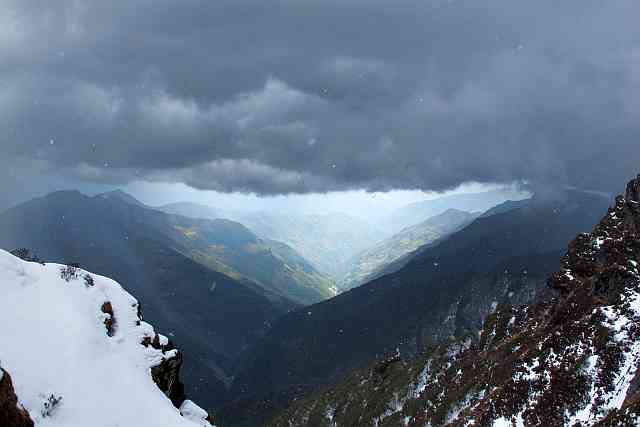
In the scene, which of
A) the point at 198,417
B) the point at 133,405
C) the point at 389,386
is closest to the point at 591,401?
the point at 198,417

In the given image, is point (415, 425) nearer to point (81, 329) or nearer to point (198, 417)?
point (198, 417)

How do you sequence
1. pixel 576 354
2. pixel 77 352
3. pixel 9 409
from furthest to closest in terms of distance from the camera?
pixel 576 354
pixel 77 352
pixel 9 409

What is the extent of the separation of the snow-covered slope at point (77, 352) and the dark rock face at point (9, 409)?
2.09 metres

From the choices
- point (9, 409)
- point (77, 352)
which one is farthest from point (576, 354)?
point (9, 409)

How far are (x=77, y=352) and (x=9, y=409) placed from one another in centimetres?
900

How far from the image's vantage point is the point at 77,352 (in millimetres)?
25641

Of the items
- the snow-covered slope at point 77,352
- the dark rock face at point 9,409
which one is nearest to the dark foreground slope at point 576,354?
the snow-covered slope at point 77,352

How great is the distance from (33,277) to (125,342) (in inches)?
295

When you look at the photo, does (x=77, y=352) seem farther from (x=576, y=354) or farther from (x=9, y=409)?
(x=576, y=354)

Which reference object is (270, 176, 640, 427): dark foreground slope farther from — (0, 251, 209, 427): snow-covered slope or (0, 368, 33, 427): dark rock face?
(0, 368, 33, 427): dark rock face

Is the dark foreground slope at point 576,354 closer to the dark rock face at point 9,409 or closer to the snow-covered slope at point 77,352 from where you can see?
the snow-covered slope at point 77,352

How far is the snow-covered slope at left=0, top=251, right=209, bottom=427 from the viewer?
852 inches

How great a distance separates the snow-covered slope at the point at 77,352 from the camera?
71.0 ft

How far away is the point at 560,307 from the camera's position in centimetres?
6894
